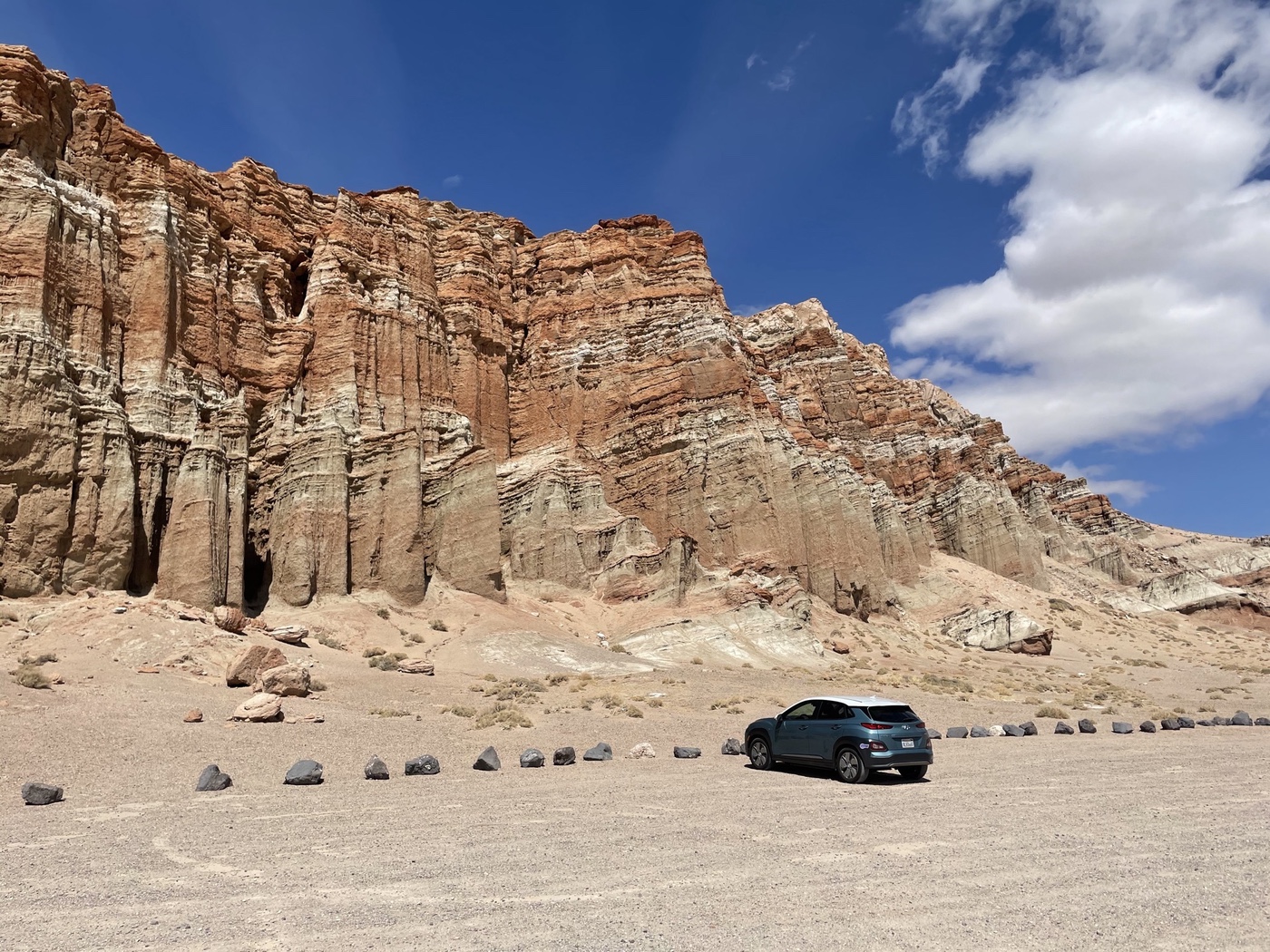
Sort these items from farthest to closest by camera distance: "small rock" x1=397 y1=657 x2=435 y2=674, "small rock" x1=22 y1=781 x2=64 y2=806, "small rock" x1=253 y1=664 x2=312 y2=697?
"small rock" x1=397 y1=657 x2=435 y2=674 → "small rock" x1=253 y1=664 x2=312 y2=697 → "small rock" x1=22 y1=781 x2=64 y2=806

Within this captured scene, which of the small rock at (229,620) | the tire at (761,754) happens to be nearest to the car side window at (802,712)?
the tire at (761,754)

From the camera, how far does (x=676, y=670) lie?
30672mm

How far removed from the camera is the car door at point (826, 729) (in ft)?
43.4

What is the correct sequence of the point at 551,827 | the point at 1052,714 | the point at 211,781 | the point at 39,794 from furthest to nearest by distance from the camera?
the point at 1052,714
the point at 211,781
the point at 39,794
the point at 551,827

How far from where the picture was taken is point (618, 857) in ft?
25.0

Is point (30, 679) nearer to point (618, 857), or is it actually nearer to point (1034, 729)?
point (618, 857)

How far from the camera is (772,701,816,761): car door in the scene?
13.8m

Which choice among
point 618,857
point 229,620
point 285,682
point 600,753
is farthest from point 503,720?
point 229,620

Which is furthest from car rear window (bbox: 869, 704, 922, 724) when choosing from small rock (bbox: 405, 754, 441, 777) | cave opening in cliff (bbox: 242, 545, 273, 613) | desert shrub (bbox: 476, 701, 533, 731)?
cave opening in cliff (bbox: 242, 545, 273, 613)

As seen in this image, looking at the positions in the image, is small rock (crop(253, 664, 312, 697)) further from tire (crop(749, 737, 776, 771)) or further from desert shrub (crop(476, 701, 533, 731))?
tire (crop(749, 737, 776, 771))

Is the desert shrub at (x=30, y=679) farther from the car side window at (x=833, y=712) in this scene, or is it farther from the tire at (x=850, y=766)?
the tire at (x=850, y=766)

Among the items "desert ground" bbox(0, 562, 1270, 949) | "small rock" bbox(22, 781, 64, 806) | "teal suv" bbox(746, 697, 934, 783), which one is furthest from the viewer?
"teal suv" bbox(746, 697, 934, 783)

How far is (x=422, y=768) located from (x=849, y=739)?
763 centimetres

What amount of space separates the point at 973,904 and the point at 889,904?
662 millimetres
